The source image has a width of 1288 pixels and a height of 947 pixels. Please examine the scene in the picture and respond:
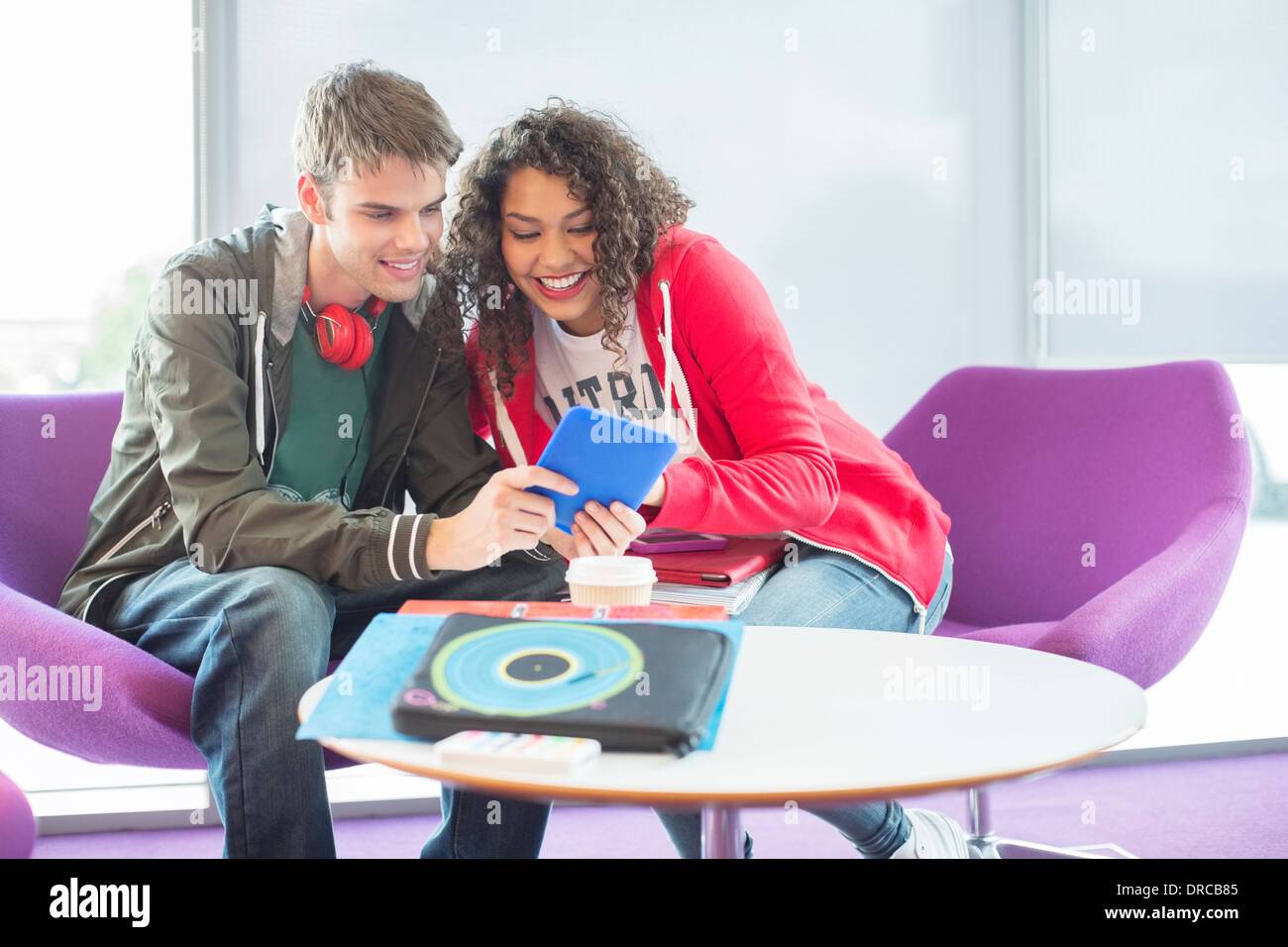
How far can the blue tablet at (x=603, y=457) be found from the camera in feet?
3.54

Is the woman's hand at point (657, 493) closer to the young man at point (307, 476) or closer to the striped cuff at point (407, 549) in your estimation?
the young man at point (307, 476)

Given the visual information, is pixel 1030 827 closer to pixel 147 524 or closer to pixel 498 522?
pixel 498 522

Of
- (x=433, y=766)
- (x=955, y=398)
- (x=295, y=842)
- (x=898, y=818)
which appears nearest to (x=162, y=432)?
(x=295, y=842)

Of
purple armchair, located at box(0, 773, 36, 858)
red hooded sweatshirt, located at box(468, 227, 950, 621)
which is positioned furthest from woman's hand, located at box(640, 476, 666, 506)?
purple armchair, located at box(0, 773, 36, 858)

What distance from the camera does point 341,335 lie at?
5.30ft

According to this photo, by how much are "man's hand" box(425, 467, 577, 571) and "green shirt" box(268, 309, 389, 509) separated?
0.36 meters

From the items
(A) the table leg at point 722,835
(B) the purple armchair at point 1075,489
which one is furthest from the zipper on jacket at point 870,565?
(A) the table leg at point 722,835

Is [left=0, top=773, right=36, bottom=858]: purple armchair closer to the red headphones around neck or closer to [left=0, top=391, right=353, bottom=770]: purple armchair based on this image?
[left=0, top=391, right=353, bottom=770]: purple armchair

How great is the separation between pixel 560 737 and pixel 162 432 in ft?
3.12

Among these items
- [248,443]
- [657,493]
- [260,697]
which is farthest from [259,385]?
[657,493]

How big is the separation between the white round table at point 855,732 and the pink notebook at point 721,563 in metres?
0.26

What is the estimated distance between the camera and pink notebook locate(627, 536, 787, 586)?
142 cm

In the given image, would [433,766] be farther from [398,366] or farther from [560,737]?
[398,366]

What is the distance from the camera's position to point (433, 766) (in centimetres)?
75
